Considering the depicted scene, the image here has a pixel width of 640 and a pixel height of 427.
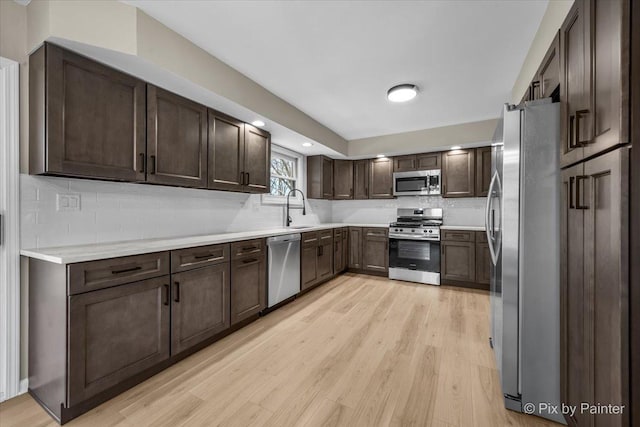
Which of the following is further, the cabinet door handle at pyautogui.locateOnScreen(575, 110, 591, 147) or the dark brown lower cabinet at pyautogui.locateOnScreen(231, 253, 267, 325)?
the dark brown lower cabinet at pyautogui.locateOnScreen(231, 253, 267, 325)

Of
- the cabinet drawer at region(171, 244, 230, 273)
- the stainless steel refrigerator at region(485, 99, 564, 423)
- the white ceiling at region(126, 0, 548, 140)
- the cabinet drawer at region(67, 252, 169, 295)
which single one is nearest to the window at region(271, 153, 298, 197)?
the white ceiling at region(126, 0, 548, 140)

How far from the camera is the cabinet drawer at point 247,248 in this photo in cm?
252

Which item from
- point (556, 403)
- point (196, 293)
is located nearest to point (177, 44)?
point (196, 293)

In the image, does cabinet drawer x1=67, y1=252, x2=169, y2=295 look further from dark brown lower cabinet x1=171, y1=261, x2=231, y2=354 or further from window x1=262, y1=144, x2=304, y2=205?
window x1=262, y1=144, x2=304, y2=205

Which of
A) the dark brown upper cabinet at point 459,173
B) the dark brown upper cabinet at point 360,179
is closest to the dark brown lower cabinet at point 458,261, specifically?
the dark brown upper cabinet at point 459,173

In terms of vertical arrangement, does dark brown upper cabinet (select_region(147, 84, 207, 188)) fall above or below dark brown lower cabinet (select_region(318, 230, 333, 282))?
above

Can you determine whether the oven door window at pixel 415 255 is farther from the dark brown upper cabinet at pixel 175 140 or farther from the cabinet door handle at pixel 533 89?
the dark brown upper cabinet at pixel 175 140

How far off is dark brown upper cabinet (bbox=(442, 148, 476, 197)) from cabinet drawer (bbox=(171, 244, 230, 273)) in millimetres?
3698

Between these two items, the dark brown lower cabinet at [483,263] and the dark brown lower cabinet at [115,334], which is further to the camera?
A: the dark brown lower cabinet at [483,263]

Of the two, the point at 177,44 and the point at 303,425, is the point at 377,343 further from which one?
the point at 177,44

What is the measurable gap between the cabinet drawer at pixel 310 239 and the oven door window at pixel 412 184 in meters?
1.95

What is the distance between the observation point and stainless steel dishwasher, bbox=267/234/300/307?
9.92 feet

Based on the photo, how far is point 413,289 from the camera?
4.02 metres

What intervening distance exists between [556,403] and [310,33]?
2865 mm
